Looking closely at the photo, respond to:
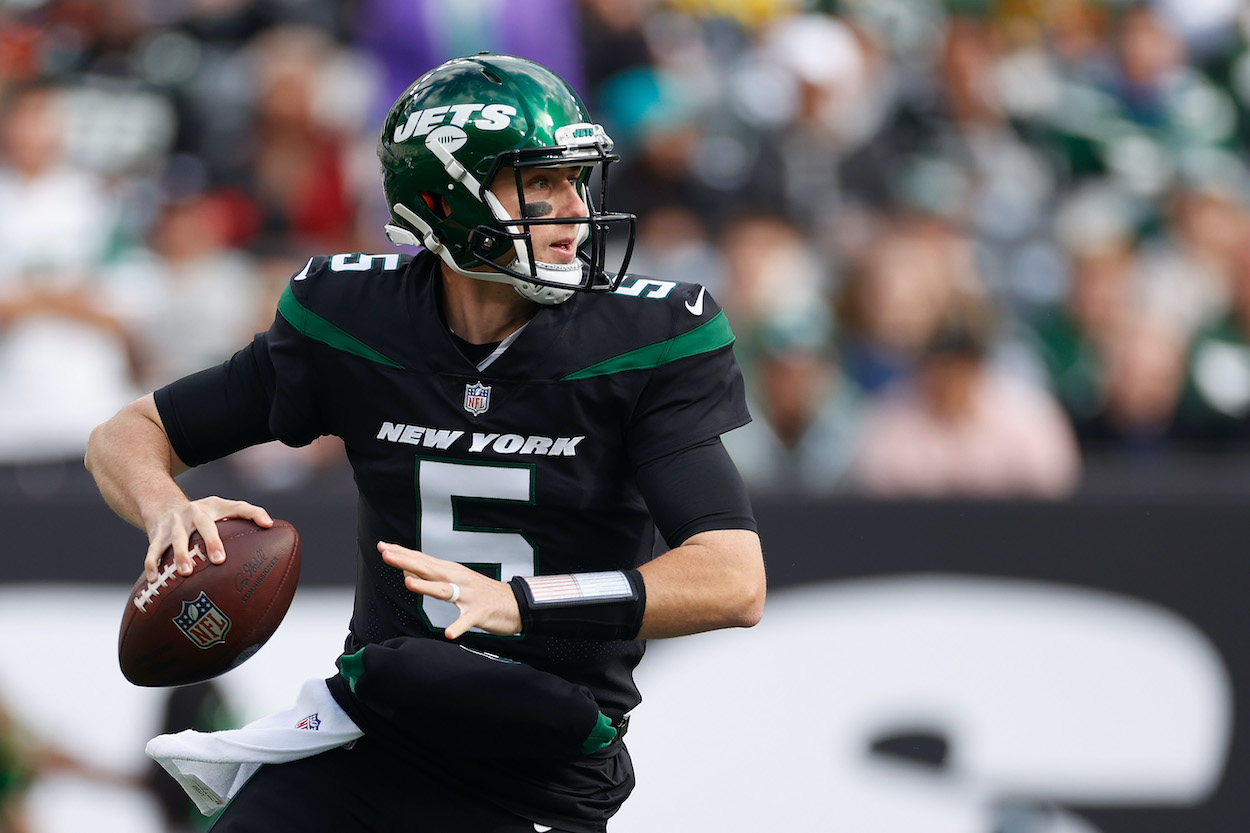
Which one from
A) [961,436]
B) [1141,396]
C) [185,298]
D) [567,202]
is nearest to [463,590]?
[567,202]

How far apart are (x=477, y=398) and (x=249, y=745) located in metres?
0.80

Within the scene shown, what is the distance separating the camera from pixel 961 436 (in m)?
5.58

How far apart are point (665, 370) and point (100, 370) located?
402 cm

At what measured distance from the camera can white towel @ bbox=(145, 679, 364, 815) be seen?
2.91 metres

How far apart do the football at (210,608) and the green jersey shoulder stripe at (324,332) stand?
379 millimetres

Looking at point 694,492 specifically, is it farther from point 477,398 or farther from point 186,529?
point 186,529

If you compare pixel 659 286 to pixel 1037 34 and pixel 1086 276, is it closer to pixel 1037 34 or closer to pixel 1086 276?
pixel 1086 276

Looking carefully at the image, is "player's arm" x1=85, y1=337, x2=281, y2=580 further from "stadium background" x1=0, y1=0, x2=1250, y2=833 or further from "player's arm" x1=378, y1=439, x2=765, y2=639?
"stadium background" x1=0, y1=0, x2=1250, y2=833

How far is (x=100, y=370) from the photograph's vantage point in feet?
20.3

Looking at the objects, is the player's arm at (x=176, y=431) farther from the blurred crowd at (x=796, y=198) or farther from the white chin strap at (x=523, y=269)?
the blurred crowd at (x=796, y=198)

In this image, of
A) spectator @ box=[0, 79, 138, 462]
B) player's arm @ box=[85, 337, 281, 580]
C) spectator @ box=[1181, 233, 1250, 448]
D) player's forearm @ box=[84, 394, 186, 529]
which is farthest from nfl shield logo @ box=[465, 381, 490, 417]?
spectator @ box=[1181, 233, 1250, 448]

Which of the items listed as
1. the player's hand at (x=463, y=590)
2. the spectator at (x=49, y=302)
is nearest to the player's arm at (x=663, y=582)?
the player's hand at (x=463, y=590)

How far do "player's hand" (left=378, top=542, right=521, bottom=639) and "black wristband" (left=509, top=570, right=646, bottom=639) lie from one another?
0.10ft

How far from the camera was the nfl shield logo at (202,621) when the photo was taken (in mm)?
2791
